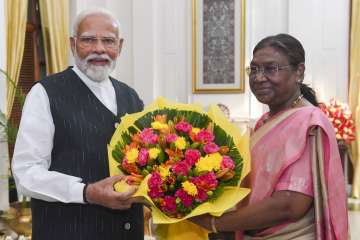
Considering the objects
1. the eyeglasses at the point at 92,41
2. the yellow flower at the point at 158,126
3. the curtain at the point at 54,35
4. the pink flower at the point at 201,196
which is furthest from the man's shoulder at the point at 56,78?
the curtain at the point at 54,35

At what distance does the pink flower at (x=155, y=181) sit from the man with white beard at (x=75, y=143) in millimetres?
357

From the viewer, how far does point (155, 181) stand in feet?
4.57

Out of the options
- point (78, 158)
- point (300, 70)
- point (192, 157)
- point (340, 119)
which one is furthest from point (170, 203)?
point (340, 119)

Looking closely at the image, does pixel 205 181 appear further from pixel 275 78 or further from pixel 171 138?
pixel 275 78

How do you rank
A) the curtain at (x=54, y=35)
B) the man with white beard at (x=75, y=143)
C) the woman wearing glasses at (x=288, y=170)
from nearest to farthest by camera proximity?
the woman wearing glasses at (x=288, y=170)
the man with white beard at (x=75, y=143)
the curtain at (x=54, y=35)

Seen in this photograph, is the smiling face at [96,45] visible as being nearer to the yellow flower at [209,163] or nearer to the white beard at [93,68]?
the white beard at [93,68]

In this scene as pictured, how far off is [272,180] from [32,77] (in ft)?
13.3

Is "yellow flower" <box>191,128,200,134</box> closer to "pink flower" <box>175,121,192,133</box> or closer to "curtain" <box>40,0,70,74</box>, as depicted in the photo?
"pink flower" <box>175,121,192,133</box>

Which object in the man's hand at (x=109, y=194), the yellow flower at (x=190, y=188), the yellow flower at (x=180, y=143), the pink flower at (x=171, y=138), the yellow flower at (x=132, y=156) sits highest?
the pink flower at (x=171, y=138)

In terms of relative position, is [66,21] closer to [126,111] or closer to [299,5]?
[299,5]

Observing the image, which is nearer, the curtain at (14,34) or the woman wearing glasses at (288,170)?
the woman wearing glasses at (288,170)

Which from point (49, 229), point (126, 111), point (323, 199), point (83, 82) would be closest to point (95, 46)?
point (83, 82)

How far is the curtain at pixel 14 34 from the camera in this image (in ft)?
13.8

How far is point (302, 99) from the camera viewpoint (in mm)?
1686
